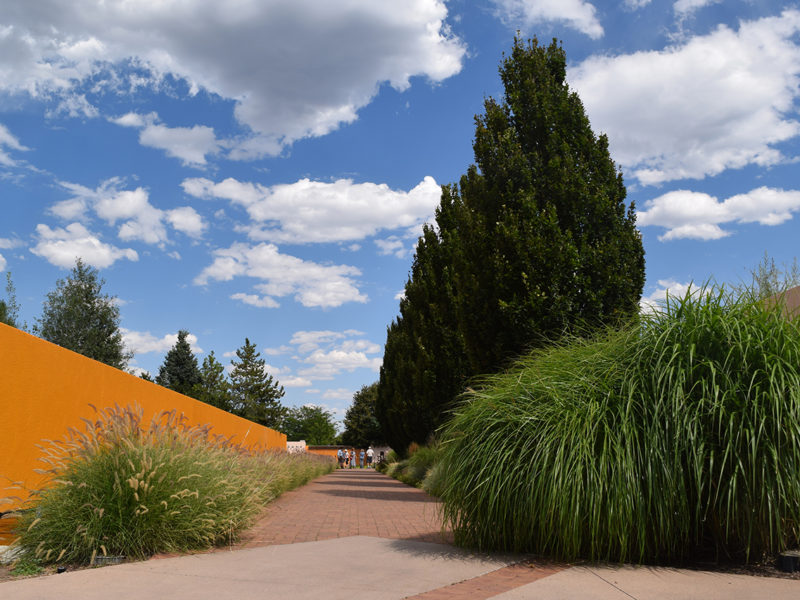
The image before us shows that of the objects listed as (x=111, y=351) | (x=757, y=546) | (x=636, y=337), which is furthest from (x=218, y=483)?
→ (x=111, y=351)

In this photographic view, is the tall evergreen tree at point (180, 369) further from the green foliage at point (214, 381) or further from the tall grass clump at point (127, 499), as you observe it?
the tall grass clump at point (127, 499)

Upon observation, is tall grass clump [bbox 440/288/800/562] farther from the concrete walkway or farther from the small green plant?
the small green plant

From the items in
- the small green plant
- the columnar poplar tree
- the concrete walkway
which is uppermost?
the columnar poplar tree

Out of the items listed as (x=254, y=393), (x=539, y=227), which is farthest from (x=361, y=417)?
(x=539, y=227)

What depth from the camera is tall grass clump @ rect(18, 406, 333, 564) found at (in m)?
5.72

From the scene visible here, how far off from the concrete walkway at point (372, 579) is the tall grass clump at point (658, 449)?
0.36 metres

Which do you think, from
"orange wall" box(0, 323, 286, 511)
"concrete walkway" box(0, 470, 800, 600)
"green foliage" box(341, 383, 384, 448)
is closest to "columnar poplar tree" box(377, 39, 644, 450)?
"concrete walkway" box(0, 470, 800, 600)

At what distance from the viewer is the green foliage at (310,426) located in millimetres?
105062

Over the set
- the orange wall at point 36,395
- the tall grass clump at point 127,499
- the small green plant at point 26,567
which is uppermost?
the orange wall at point 36,395

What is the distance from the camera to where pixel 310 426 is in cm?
10881

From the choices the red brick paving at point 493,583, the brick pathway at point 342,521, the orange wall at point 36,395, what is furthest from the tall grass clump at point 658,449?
the orange wall at point 36,395

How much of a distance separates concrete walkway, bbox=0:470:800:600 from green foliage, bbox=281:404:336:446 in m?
99.3

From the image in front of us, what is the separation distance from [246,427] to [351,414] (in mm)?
56436

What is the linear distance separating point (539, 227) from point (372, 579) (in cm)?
902
